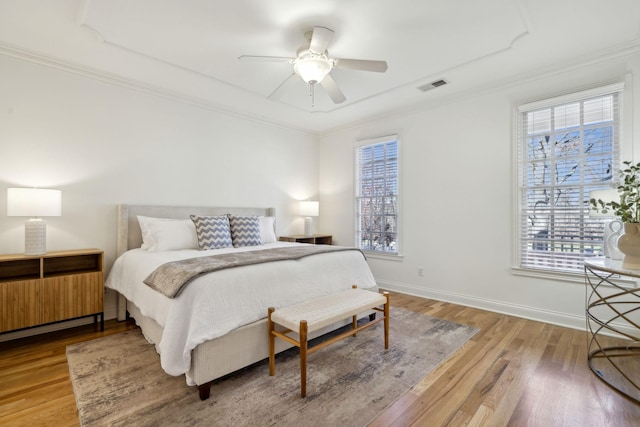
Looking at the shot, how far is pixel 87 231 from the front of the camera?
322cm

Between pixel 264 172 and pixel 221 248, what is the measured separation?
1.80 m

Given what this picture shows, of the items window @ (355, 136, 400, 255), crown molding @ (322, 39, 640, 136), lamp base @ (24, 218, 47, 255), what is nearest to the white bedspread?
lamp base @ (24, 218, 47, 255)

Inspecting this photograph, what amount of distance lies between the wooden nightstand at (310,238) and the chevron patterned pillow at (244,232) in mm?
954

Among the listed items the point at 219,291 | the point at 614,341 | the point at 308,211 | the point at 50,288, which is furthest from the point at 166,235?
the point at 614,341

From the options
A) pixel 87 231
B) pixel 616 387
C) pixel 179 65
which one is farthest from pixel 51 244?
pixel 616 387

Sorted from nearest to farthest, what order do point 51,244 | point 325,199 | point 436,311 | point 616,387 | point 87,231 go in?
point 616,387 → point 51,244 → point 87,231 → point 436,311 → point 325,199

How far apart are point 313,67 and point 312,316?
196cm

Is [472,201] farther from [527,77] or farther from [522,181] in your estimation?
[527,77]

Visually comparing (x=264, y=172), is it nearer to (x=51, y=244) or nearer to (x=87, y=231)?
(x=87, y=231)

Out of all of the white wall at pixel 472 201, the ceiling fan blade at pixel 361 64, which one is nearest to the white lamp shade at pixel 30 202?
the ceiling fan blade at pixel 361 64

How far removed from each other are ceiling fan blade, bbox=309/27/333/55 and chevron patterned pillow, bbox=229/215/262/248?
2.14 metres

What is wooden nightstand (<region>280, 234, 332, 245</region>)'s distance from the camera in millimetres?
4746

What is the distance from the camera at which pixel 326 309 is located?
7.33 ft

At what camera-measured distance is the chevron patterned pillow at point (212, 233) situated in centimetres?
336
